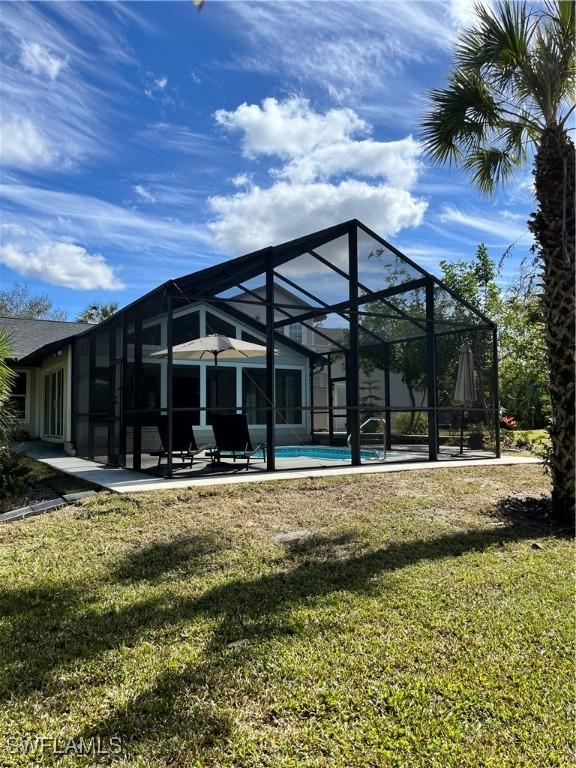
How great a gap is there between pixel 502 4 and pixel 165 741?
23.6ft

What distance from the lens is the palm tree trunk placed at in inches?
237

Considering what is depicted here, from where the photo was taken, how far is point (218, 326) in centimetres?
1088

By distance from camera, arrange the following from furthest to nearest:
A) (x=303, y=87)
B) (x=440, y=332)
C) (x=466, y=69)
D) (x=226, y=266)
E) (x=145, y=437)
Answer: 1. (x=440, y=332)
2. (x=145, y=437)
3. (x=226, y=266)
4. (x=303, y=87)
5. (x=466, y=69)

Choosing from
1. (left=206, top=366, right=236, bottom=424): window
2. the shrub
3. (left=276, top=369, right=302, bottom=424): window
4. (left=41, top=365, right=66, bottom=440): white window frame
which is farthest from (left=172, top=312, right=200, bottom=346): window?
the shrub

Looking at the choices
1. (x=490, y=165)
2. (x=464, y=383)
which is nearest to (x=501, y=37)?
(x=490, y=165)

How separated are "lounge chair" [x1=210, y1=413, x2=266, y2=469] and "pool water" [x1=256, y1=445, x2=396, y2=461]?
2618 mm

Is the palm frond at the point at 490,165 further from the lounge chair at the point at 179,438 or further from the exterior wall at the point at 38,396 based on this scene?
the exterior wall at the point at 38,396

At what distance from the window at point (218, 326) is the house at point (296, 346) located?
28 millimetres

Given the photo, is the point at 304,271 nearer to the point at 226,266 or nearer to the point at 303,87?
the point at 226,266

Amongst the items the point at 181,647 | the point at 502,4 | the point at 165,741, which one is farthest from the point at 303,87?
the point at 165,741

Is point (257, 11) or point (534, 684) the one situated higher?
point (257, 11)

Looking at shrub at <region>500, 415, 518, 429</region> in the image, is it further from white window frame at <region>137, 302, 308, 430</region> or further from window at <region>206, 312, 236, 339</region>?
window at <region>206, 312, 236, 339</region>

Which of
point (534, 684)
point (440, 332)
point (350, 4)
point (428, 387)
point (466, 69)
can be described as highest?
point (466, 69)

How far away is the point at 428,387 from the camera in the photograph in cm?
1067
